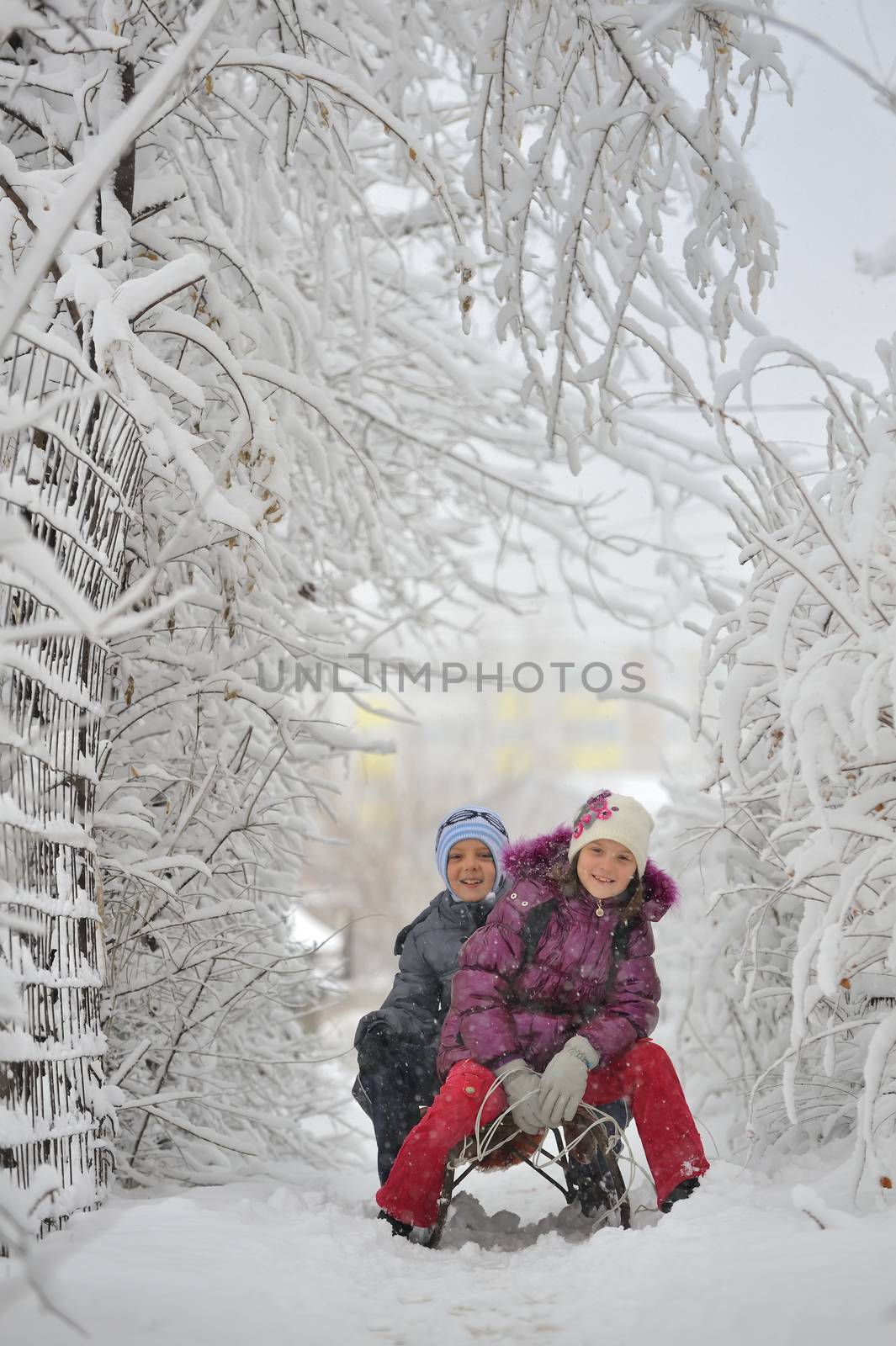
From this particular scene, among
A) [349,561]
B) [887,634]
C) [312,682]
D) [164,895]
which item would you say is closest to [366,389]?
[349,561]

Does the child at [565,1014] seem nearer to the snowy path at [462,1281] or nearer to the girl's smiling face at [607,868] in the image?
the girl's smiling face at [607,868]

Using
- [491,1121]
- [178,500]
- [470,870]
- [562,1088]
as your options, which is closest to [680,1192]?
[562,1088]

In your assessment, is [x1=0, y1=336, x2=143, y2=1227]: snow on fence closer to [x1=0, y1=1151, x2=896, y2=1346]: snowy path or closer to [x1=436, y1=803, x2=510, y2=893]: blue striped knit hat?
[x1=0, y1=1151, x2=896, y2=1346]: snowy path

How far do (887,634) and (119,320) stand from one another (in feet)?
4.69

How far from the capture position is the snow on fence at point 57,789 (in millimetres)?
1688

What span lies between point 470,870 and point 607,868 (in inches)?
24.8

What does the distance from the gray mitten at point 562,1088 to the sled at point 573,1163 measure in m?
0.07

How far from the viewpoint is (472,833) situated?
Result: 328cm

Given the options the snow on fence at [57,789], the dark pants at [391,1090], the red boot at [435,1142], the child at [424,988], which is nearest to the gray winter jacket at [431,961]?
the child at [424,988]

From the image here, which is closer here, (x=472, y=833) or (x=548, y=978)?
(x=548, y=978)

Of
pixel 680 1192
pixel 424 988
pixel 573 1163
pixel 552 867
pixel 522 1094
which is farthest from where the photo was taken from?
pixel 424 988

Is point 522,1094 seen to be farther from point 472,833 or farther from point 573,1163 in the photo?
point 472,833

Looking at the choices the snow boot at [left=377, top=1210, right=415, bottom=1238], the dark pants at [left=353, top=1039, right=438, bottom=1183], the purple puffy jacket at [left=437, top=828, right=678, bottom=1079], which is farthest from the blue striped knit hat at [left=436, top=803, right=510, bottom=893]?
the snow boot at [left=377, top=1210, right=415, bottom=1238]

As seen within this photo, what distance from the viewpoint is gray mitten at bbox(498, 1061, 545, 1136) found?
8.04 feet
